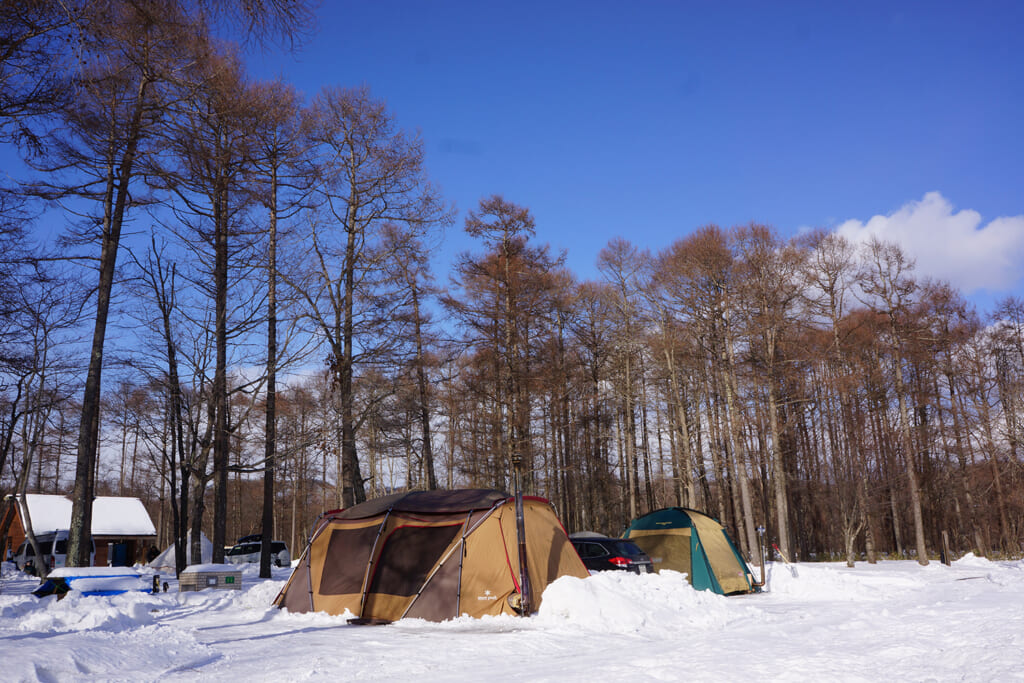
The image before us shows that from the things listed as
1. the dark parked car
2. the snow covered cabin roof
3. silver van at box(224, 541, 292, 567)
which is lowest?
silver van at box(224, 541, 292, 567)

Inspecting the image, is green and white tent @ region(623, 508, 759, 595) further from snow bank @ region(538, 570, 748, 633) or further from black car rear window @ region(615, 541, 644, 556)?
snow bank @ region(538, 570, 748, 633)

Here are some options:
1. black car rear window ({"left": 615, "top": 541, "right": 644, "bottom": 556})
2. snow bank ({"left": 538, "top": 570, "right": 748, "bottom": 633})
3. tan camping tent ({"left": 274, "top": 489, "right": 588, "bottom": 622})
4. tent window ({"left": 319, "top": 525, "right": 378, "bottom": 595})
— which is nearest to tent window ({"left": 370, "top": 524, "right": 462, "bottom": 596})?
tan camping tent ({"left": 274, "top": 489, "right": 588, "bottom": 622})

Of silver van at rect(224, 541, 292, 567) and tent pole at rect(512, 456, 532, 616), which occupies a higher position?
tent pole at rect(512, 456, 532, 616)

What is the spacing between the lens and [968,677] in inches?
256

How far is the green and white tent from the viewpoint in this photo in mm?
16781

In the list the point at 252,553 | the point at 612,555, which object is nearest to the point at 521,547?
the point at 612,555

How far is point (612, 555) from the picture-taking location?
15.8m

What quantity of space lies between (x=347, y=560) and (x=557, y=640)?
4.79m

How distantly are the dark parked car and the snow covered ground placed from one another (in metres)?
1.11

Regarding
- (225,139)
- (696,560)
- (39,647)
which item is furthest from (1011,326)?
(39,647)

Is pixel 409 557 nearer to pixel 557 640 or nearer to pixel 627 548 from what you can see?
pixel 557 640

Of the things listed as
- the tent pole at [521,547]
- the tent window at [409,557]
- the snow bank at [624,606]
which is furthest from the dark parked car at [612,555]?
the tent window at [409,557]

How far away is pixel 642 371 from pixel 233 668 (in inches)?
958

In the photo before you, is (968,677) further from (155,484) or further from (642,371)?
(155,484)
